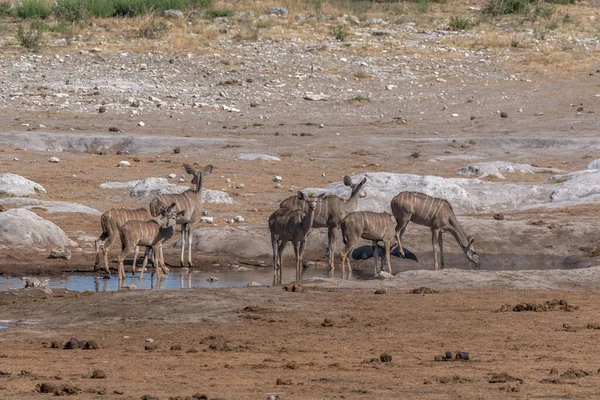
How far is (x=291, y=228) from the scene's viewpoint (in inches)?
661

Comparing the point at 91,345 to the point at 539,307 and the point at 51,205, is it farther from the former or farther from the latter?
the point at 51,205

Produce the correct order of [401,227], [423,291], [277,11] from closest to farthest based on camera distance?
[423,291]
[401,227]
[277,11]

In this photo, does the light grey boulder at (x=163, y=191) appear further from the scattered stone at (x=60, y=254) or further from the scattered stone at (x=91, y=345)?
the scattered stone at (x=91, y=345)

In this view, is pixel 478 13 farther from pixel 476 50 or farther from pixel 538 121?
pixel 538 121

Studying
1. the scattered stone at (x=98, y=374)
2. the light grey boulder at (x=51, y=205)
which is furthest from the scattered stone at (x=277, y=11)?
the scattered stone at (x=98, y=374)

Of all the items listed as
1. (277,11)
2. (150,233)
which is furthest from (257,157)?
(277,11)

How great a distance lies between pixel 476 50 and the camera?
128 ft

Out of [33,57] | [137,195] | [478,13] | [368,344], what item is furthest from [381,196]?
[478,13]

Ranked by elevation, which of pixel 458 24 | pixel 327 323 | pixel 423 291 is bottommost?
pixel 423 291

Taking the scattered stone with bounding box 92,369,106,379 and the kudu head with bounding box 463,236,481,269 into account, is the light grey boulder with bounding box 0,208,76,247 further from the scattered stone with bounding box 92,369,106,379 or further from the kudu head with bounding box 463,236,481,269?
the scattered stone with bounding box 92,369,106,379

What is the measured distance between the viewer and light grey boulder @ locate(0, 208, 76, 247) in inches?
733

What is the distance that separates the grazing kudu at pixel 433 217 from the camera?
18.5 metres

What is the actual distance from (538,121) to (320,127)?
5557 mm

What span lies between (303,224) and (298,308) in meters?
3.16
